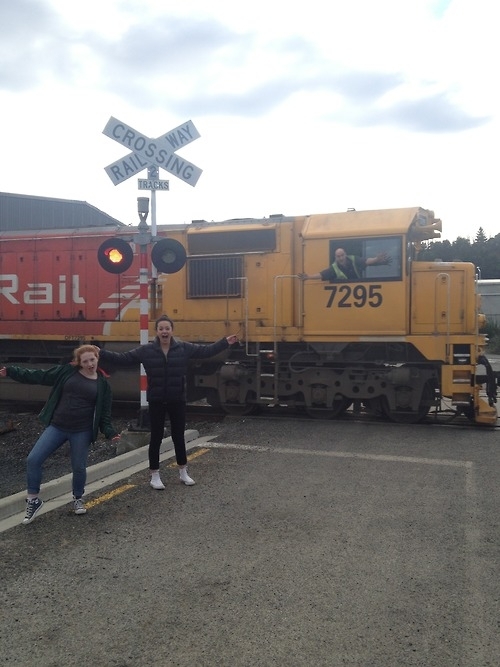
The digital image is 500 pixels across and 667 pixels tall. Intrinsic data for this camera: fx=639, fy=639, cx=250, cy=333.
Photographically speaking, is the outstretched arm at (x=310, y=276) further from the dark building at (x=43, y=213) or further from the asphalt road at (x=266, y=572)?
the dark building at (x=43, y=213)

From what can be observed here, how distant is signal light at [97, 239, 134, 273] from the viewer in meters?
8.52

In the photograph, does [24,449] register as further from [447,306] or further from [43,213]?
[43,213]

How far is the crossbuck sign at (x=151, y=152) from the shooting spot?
872 cm

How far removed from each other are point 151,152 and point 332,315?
13.3 ft

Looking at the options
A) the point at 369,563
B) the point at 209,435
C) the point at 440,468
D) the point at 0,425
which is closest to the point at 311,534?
the point at 369,563

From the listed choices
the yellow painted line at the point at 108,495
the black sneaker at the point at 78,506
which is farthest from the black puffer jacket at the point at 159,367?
the black sneaker at the point at 78,506

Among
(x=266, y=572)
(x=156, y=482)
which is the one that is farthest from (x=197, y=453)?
(x=266, y=572)

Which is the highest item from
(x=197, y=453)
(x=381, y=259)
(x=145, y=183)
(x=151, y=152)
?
(x=151, y=152)

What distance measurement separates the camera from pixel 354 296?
10688mm

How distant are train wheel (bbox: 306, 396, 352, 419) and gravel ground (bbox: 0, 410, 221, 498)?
1787 millimetres

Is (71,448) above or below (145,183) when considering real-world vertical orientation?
below

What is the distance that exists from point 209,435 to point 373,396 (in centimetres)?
289

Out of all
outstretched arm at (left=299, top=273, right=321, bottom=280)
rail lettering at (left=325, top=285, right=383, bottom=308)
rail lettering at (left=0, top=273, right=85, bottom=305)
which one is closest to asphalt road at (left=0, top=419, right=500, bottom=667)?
rail lettering at (left=325, top=285, right=383, bottom=308)

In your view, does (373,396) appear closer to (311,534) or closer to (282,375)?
(282,375)
